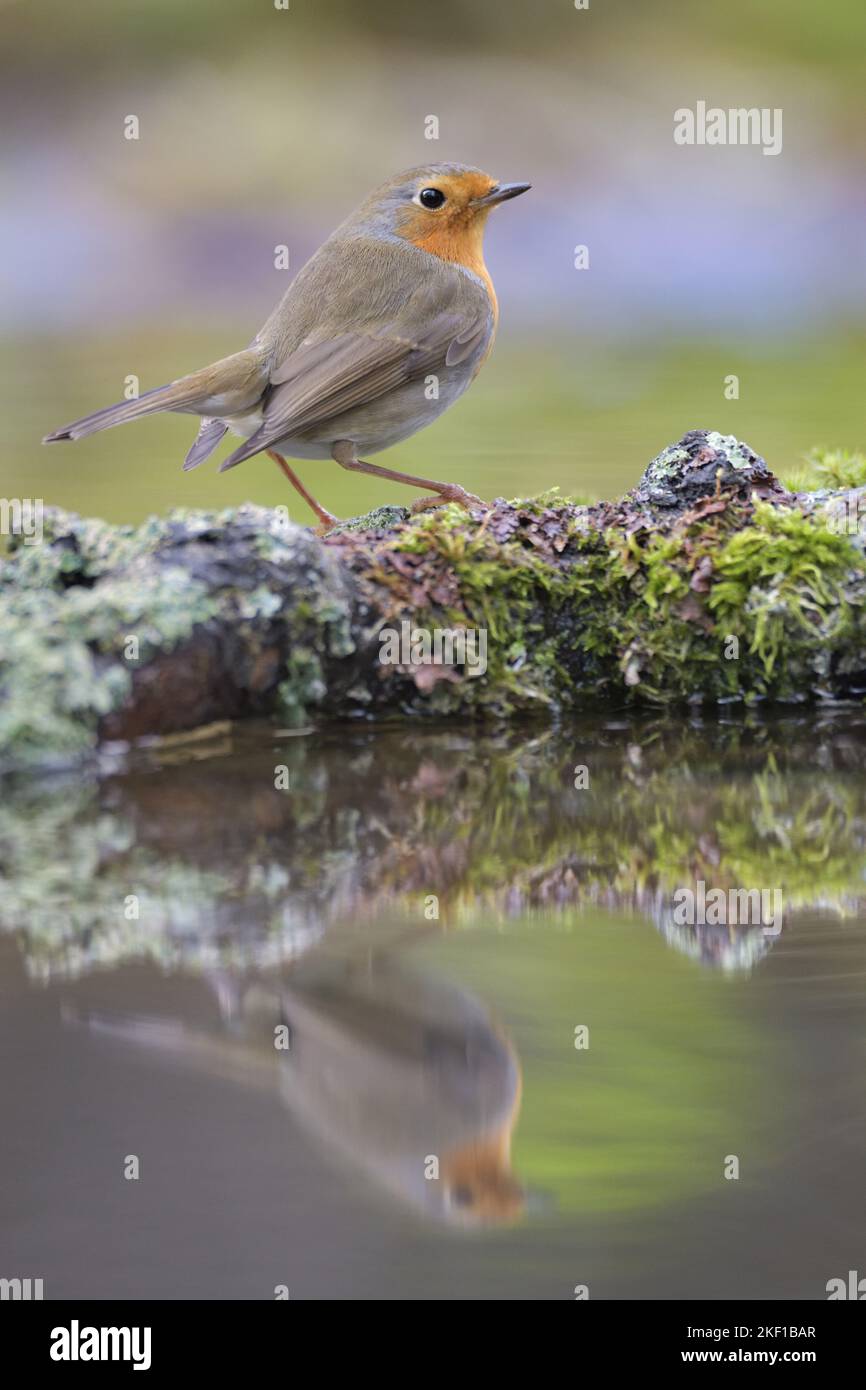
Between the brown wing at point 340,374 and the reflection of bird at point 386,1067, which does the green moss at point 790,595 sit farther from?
the reflection of bird at point 386,1067

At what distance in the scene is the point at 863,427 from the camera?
697 cm

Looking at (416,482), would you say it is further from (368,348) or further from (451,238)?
(451,238)

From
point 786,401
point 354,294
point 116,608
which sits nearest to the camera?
point 116,608

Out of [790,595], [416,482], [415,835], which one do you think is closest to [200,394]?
[416,482]

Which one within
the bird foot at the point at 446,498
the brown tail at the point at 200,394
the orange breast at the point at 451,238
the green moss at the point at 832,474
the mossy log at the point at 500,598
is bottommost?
the mossy log at the point at 500,598

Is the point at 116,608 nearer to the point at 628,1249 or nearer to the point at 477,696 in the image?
the point at 477,696

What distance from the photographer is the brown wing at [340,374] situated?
392 cm

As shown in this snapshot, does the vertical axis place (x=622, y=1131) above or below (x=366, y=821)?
below

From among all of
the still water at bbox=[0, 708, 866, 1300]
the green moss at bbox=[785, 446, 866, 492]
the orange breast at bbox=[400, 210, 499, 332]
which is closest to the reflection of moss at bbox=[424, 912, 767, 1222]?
the still water at bbox=[0, 708, 866, 1300]

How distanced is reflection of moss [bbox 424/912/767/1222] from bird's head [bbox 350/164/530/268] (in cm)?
267

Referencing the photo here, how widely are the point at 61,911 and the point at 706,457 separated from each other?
1.95 meters

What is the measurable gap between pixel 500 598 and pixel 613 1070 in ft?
5.39

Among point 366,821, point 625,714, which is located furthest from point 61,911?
point 625,714

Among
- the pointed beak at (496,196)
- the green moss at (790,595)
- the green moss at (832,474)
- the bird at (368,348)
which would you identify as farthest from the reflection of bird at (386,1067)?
the pointed beak at (496,196)
